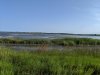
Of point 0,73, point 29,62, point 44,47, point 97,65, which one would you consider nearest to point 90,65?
point 97,65

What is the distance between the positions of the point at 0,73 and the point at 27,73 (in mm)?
1008

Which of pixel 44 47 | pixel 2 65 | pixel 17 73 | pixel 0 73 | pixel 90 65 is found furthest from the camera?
pixel 44 47

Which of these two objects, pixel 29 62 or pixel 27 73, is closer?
pixel 27 73

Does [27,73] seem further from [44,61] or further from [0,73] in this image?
[44,61]

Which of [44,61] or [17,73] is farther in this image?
[44,61]

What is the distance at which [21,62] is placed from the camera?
10.4 metres

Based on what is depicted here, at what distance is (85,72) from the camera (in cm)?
902

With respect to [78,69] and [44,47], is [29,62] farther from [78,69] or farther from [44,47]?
A: [44,47]

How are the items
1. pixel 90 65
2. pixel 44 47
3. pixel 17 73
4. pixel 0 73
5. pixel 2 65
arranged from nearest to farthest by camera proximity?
pixel 0 73 → pixel 17 73 → pixel 2 65 → pixel 90 65 → pixel 44 47

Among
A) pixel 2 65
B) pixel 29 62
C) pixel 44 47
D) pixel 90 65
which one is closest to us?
pixel 2 65

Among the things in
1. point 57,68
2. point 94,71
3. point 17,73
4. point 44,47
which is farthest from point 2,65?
point 44,47

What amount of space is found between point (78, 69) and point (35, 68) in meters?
1.51

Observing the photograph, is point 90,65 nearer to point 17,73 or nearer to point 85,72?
point 85,72

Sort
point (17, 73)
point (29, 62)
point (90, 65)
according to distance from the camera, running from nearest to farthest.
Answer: point (17, 73), point (29, 62), point (90, 65)
